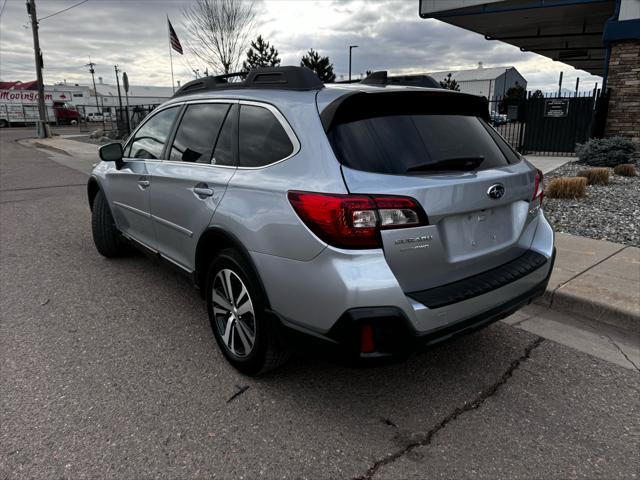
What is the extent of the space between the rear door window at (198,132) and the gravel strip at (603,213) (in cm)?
→ 452

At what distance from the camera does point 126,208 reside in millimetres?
4398

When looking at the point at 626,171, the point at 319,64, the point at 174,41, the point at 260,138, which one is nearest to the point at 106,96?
the point at 319,64

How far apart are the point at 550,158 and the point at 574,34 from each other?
32.5ft

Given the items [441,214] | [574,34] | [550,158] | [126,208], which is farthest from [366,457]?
[574,34]

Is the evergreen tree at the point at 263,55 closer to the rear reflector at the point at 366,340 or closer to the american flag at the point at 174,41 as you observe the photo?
the american flag at the point at 174,41

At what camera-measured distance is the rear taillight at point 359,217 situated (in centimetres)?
215

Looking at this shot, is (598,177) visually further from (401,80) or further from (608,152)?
(401,80)

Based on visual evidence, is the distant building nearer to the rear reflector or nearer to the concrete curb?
the concrete curb

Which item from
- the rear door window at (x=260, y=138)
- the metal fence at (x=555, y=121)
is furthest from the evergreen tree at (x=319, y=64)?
the rear door window at (x=260, y=138)

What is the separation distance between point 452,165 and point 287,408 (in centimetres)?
162

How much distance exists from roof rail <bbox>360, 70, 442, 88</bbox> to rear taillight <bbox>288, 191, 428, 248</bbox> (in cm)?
129

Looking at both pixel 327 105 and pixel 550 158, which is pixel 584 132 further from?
pixel 327 105

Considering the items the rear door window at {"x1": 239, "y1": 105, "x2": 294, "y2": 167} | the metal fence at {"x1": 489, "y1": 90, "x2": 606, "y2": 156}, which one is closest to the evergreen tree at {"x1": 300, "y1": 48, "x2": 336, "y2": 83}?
the metal fence at {"x1": 489, "y1": 90, "x2": 606, "y2": 156}

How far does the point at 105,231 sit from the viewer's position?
16.8 ft
